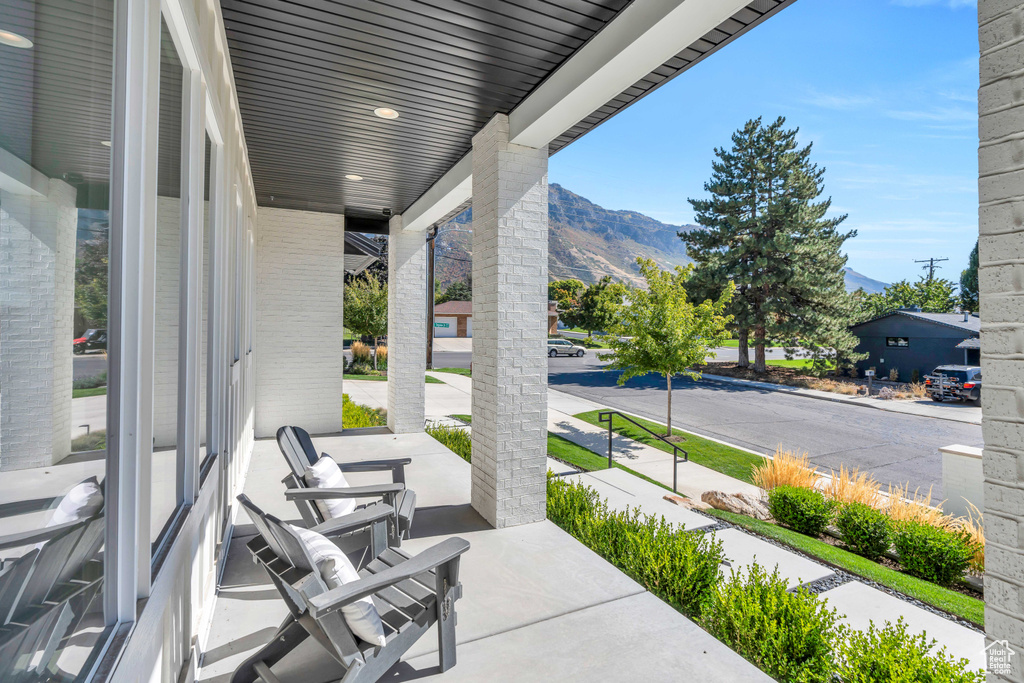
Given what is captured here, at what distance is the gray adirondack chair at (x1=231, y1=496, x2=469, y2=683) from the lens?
207 cm

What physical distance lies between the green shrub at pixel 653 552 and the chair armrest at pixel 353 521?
5.90 feet

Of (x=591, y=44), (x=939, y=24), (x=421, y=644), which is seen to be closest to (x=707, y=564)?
(x=421, y=644)

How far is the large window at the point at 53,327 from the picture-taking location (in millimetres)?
714

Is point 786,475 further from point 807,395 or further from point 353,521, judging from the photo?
point 807,395

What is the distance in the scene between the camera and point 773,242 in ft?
81.2

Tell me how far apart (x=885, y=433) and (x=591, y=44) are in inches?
578

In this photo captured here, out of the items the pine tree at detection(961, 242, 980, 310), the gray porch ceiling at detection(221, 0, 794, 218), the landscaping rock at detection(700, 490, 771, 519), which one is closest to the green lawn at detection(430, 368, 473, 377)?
the landscaping rock at detection(700, 490, 771, 519)

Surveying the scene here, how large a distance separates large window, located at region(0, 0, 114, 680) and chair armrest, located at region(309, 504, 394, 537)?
1668 mm

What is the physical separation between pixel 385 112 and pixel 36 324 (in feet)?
13.3

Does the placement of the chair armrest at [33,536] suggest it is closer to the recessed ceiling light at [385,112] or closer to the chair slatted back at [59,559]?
the chair slatted back at [59,559]

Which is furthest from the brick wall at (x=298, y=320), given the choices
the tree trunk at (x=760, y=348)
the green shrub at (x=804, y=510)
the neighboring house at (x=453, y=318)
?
the neighboring house at (x=453, y=318)

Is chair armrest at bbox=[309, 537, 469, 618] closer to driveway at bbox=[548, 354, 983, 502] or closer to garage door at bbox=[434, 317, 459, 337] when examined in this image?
driveway at bbox=[548, 354, 983, 502]

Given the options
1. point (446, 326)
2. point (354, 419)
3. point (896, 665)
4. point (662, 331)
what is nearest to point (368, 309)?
point (354, 419)

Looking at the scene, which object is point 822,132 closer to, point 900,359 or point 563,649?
point 900,359
